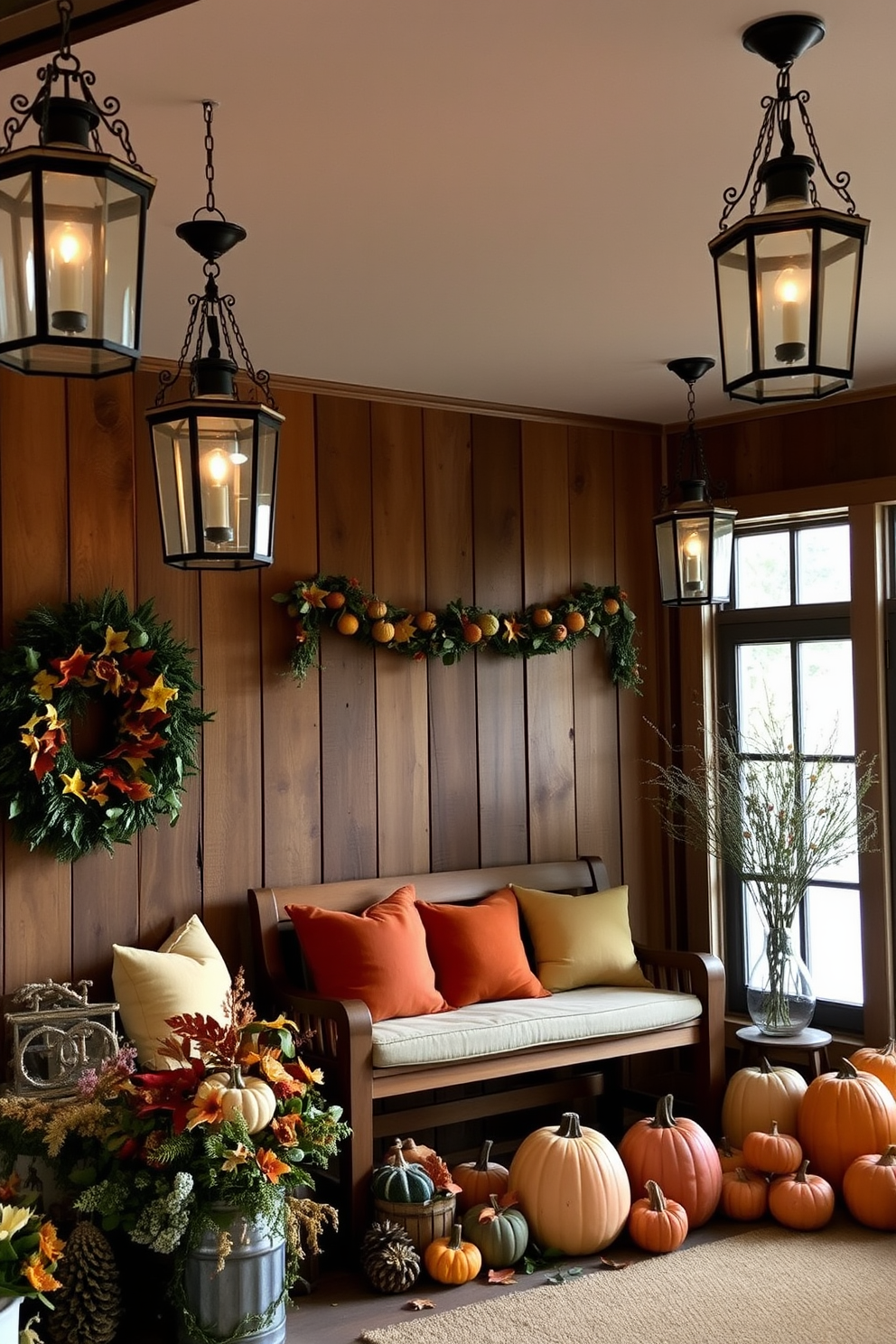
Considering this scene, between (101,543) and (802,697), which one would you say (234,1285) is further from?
(802,697)

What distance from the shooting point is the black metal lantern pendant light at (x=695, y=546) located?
4512 millimetres

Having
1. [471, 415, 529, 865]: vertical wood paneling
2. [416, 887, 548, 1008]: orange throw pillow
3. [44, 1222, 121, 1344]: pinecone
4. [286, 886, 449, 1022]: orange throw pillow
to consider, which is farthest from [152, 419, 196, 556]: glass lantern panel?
[471, 415, 529, 865]: vertical wood paneling

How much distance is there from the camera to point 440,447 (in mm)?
5020

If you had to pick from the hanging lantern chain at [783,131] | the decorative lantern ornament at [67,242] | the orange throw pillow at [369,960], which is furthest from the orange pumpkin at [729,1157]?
the decorative lantern ornament at [67,242]

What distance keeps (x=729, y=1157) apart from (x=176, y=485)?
2.79 metres

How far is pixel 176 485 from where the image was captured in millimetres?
2850

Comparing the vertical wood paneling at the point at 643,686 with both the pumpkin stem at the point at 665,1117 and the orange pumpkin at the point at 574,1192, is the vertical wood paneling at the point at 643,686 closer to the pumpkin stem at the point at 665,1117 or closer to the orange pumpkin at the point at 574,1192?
the pumpkin stem at the point at 665,1117

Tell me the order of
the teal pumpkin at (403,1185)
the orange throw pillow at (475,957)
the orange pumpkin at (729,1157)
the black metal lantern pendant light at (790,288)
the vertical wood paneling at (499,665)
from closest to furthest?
the black metal lantern pendant light at (790,288), the teal pumpkin at (403,1185), the orange pumpkin at (729,1157), the orange throw pillow at (475,957), the vertical wood paneling at (499,665)

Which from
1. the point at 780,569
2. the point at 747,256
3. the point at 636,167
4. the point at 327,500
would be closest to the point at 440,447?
the point at 327,500

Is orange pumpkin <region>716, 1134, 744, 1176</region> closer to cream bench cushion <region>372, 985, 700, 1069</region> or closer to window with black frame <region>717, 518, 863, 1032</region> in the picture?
cream bench cushion <region>372, 985, 700, 1069</region>

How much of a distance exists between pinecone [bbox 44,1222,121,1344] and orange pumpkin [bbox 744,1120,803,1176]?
1965mm

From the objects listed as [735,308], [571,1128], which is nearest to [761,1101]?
[571,1128]

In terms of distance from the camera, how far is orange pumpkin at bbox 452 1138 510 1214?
406 cm

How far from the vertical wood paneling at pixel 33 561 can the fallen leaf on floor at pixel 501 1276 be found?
1488 mm
